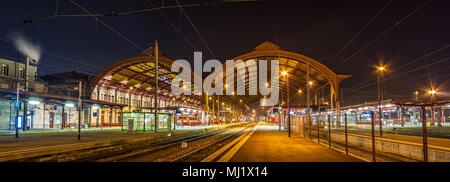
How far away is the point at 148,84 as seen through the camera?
54562mm

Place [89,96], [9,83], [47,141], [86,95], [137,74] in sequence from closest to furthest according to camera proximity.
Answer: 1. [47,141]
2. [9,83]
3. [89,96]
4. [86,95]
5. [137,74]

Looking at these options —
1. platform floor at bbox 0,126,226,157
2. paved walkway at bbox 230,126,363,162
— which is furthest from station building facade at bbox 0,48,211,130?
paved walkway at bbox 230,126,363,162

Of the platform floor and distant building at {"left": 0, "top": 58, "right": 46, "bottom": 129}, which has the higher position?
distant building at {"left": 0, "top": 58, "right": 46, "bottom": 129}

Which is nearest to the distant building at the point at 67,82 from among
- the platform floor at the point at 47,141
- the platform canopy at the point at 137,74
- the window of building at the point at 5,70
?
the platform canopy at the point at 137,74

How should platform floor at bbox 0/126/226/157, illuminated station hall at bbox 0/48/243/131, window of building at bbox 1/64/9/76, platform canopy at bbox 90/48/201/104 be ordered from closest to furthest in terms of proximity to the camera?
1. platform floor at bbox 0/126/226/157
2. illuminated station hall at bbox 0/48/243/131
3. window of building at bbox 1/64/9/76
4. platform canopy at bbox 90/48/201/104

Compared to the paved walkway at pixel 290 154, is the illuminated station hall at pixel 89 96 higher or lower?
higher

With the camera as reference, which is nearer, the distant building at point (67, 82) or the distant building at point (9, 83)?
the distant building at point (9, 83)

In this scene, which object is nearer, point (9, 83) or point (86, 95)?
point (9, 83)

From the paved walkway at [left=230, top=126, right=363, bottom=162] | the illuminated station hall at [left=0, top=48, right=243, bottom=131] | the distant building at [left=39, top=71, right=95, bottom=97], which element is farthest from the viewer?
the distant building at [left=39, top=71, right=95, bottom=97]

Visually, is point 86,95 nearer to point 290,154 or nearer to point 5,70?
point 5,70

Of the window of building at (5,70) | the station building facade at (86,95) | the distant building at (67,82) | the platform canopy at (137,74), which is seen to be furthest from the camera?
the distant building at (67,82)

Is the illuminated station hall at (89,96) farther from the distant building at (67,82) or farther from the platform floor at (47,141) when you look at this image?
the platform floor at (47,141)

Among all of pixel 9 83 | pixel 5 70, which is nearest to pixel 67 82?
pixel 9 83

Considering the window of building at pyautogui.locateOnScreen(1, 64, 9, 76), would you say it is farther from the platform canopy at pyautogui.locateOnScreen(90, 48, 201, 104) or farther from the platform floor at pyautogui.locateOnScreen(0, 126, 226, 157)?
the platform floor at pyautogui.locateOnScreen(0, 126, 226, 157)
